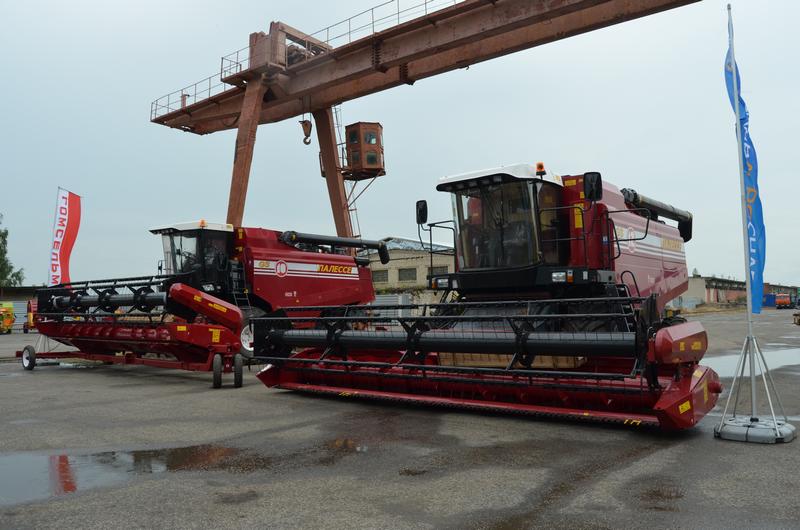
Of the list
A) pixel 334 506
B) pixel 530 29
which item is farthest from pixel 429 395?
pixel 530 29

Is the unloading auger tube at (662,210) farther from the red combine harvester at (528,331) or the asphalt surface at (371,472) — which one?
the asphalt surface at (371,472)

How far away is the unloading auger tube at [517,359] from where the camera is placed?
5.15 meters

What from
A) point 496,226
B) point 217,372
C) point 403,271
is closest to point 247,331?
point 217,372

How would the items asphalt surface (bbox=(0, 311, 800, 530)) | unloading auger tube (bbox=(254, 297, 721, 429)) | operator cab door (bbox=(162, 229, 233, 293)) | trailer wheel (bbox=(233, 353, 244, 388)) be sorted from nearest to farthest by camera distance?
asphalt surface (bbox=(0, 311, 800, 530)), unloading auger tube (bbox=(254, 297, 721, 429)), trailer wheel (bbox=(233, 353, 244, 388)), operator cab door (bbox=(162, 229, 233, 293))

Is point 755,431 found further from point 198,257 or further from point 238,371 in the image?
point 198,257

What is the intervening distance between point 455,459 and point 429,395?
214cm

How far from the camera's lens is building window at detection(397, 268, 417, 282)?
40375 mm

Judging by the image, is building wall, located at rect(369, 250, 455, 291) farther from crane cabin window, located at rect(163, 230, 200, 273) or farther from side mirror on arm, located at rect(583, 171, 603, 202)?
side mirror on arm, located at rect(583, 171, 603, 202)

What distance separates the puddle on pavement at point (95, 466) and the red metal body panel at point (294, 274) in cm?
754

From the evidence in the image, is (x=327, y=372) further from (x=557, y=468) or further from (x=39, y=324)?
(x=39, y=324)

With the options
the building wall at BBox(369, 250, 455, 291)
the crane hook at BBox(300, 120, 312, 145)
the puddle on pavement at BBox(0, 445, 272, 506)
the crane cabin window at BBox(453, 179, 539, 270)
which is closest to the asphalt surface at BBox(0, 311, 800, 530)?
the puddle on pavement at BBox(0, 445, 272, 506)

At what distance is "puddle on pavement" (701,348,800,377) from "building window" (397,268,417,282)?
27.7m

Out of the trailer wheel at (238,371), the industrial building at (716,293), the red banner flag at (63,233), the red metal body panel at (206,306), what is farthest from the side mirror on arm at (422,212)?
the industrial building at (716,293)

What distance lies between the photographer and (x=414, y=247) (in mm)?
44594
